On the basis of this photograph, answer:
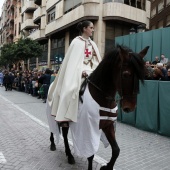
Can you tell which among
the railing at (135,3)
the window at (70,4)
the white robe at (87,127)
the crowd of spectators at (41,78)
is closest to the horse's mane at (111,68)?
the white robe at (87,127)

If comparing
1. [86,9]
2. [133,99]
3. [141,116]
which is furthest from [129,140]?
[86,9]

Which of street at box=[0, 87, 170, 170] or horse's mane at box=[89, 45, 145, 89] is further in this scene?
street at box=[0, 87, 170, 170]

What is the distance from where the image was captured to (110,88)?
172 inches

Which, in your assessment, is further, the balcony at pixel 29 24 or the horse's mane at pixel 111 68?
the balcony at pixel 29 24

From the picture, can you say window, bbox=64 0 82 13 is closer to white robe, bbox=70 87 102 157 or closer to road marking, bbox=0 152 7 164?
road marking, bbox=0 152 7 164

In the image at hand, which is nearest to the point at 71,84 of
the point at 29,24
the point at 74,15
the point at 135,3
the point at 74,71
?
the point at 74,71

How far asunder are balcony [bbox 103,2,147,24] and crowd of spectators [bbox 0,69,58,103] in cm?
731

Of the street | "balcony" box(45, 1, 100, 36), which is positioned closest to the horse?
the street

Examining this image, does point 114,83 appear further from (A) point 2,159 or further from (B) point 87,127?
(A) point 2,159

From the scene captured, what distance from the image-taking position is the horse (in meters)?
3.83

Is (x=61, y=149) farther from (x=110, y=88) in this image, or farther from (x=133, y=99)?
(x=133, y=99)

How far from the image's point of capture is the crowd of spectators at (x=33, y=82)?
1784cm

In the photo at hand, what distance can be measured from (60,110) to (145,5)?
85.2ft

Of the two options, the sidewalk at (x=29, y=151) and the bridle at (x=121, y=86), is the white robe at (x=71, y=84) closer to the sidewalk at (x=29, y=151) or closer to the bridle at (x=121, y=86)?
the bridle at (x=121, y=86)
